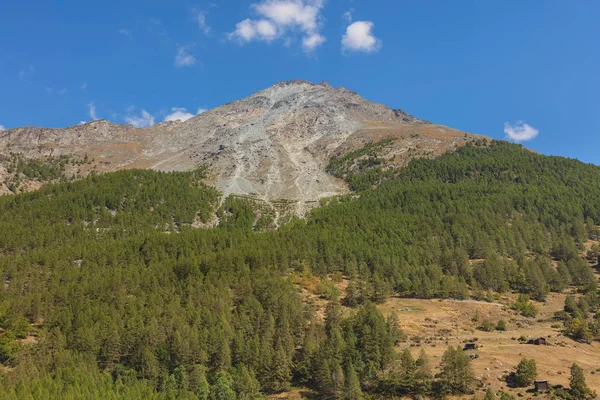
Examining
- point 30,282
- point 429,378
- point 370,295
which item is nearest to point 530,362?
point 429,378

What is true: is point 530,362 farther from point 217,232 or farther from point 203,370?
point 217,232

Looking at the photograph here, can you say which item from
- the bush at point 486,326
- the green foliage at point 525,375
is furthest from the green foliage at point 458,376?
the bush at point 486,326

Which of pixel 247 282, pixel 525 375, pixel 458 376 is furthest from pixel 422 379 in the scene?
pixel 247 282

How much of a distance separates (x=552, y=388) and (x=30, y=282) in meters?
118

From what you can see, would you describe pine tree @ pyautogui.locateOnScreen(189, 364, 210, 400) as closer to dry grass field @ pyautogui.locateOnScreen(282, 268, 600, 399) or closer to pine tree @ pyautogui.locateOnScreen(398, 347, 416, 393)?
dry grass field @ pyautogui.locateOnScreen(282, 268, 600, 399)

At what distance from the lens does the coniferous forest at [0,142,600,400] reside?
66312mm

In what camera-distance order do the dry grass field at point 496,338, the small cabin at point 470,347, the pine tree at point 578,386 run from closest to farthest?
the pine tree at point 578,386, the dry grass field at point 496,338, the small cabin at point 470,347

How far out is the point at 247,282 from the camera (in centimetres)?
10044

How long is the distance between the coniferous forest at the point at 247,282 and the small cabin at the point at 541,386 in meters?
10.2

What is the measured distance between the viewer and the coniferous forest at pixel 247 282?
218ft

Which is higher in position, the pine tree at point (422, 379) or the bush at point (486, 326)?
the bush at point (486, 326)

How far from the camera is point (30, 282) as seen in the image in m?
105

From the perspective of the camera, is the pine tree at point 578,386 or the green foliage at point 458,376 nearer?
the pine tree at point 578,386

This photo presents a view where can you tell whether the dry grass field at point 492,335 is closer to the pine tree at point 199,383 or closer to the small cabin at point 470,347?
the small cabin at point 470,347
